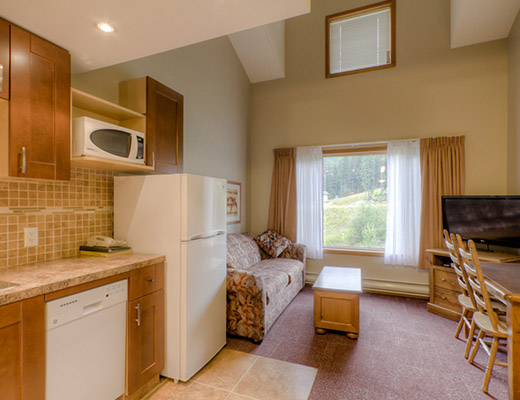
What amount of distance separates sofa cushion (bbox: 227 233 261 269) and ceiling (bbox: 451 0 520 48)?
3.93m

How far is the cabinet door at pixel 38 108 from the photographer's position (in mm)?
1408

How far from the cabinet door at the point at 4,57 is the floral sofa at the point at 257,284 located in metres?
2.02

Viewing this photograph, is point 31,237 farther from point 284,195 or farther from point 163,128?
point 284,195

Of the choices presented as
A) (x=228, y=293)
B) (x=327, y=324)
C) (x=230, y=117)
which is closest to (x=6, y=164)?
(x=228, y=293)

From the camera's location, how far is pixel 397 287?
3984 millimetres

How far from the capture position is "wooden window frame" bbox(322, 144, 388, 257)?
13.5 ft

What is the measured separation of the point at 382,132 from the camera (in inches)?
161

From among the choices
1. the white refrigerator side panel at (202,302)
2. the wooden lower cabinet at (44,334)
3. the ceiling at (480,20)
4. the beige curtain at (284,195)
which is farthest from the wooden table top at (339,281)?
the ceiling at (480,20)

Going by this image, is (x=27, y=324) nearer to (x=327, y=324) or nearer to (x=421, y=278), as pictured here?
(x=327, y=324)

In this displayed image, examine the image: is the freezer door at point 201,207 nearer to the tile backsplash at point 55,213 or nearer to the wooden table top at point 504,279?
the tile backsplash at point 55,213

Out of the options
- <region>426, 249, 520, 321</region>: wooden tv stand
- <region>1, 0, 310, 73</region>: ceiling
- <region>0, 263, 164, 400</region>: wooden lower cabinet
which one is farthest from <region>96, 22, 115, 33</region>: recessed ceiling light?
<region>426, 249, 520, 321</region>: wooden tv stand

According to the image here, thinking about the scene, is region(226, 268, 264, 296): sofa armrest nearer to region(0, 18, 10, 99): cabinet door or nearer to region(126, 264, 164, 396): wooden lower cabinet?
region(126, 264, 164, 396): wooden lower cabinet

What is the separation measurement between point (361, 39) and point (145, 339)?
15.9 ft

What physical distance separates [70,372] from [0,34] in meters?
1.74
